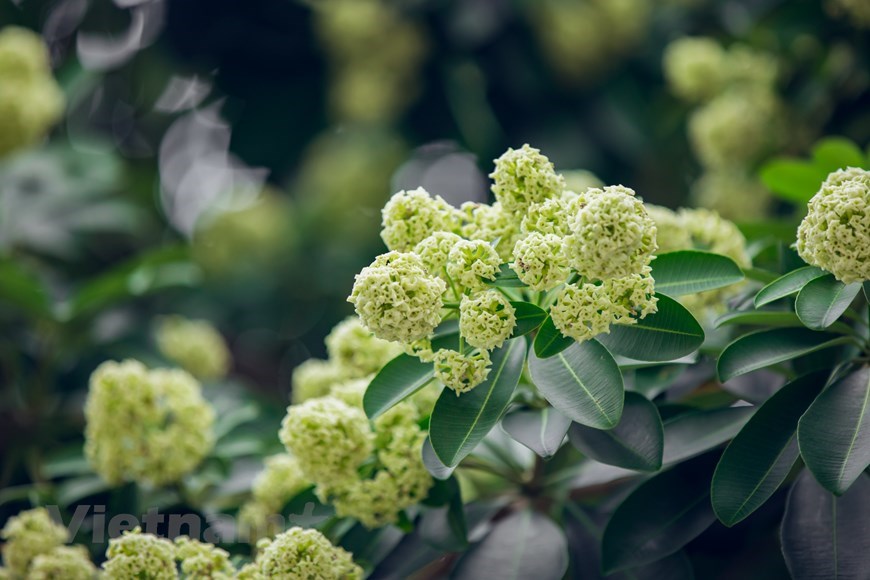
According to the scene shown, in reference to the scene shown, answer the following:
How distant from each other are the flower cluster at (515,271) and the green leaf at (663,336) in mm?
30

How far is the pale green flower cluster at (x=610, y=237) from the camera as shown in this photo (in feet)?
4.27

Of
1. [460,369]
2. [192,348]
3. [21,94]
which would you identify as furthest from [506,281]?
[21,94]

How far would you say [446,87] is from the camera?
4.25 meters

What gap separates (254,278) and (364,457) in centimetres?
263

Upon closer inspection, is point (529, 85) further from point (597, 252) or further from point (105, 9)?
point (597, 252)

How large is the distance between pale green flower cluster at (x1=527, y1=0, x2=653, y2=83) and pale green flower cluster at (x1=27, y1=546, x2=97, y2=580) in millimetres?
2854

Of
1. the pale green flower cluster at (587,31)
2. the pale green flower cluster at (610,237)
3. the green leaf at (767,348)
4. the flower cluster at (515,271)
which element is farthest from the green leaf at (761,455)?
the pale green flower cluster at (587,31)

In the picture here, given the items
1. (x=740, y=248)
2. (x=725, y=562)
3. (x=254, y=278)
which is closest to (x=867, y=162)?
(x=740, y=248)

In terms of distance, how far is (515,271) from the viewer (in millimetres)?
1424

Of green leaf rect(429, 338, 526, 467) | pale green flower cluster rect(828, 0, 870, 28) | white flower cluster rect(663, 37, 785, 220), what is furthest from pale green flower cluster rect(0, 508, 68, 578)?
pale green flower cluster rect(828, 0, 870, 28)

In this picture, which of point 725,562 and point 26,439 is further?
point 26,439

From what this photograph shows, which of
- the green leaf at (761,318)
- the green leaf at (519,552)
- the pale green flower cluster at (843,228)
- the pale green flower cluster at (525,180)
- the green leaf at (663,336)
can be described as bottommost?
the green leaf at (519,552)

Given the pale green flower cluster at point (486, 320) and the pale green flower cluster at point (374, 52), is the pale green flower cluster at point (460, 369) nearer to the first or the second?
the pale green flower cluster at point (486, 320)

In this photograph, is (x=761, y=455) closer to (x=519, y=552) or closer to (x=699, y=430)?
(x=699, y=430)
